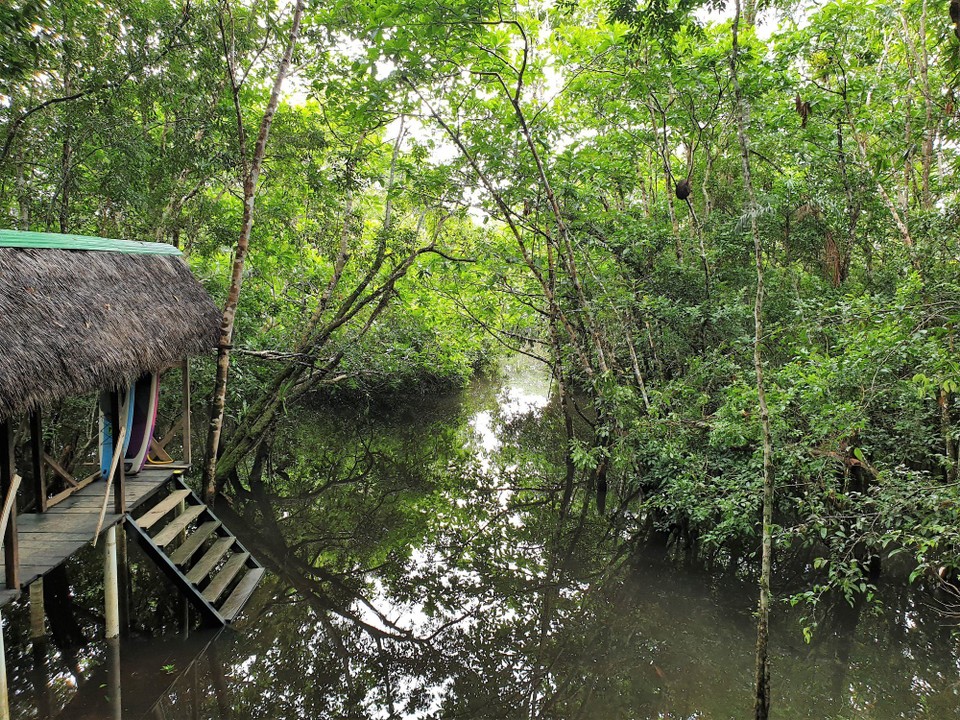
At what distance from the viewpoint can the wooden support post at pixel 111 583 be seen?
539 centimetres

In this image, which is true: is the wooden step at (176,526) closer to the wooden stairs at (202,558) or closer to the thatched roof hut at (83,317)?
the wooden stairs at (202,558)

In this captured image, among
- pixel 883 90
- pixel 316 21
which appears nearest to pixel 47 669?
pixel 316 21

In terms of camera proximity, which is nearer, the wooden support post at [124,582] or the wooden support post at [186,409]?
the wooden support post at [124,582]

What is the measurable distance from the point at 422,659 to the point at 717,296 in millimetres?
5626

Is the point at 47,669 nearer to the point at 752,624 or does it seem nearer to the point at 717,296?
the point at 752,624

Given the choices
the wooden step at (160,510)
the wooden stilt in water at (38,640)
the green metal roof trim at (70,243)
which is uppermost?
the green metal roof trim at (70,243)

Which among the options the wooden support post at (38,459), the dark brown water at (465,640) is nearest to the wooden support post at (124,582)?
the dark brown water at (465,640)

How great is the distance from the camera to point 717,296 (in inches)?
297

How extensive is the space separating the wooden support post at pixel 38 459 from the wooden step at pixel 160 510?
835 mm

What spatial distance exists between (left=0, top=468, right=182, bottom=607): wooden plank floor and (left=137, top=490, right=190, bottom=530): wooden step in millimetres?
186

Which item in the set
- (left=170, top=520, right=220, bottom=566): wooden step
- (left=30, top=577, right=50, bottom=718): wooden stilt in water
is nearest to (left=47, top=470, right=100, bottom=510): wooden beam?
(left=30, top=577, right=50, bottom=718): wooden stilt in water

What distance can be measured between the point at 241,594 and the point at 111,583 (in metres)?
1.33

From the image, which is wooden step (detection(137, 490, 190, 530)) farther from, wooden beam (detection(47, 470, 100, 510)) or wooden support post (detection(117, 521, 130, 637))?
wooden beam (detection(47, 470, 100, 510))

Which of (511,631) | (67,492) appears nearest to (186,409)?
(67,492)
